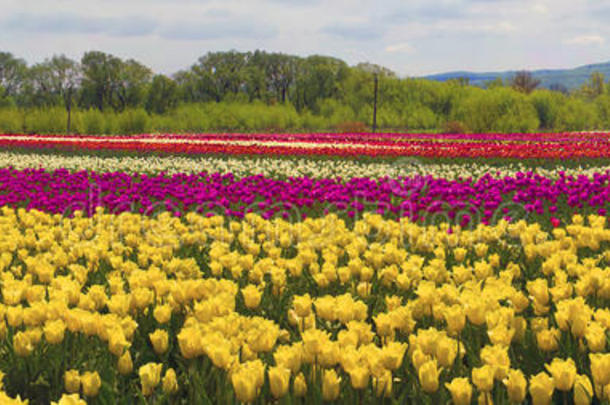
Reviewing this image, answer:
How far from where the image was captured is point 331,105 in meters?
53.3

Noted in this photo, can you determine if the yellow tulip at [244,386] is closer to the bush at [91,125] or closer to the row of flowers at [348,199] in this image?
the row of flowers at [348,199]

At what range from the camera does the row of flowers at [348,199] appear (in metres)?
7.72

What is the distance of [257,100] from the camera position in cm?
5372

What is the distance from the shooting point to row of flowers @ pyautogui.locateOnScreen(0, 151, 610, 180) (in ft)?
43.7

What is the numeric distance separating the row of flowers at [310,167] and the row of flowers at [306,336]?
29.0ft

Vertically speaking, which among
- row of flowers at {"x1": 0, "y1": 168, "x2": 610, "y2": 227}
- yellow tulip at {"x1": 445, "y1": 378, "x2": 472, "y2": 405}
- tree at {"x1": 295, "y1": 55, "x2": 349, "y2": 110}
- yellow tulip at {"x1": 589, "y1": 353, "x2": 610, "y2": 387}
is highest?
tree at {"x1": 295, "y1": 55, "x2": 349, "y2": 110}

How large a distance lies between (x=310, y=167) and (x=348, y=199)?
20.7ft

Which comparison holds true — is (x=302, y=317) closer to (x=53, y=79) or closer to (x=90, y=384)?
(x=90, y=384)

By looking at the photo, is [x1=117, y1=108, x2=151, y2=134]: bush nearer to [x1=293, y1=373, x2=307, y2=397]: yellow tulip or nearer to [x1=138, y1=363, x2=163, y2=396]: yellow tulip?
[x1=138, y1=363, x2=163, y2=396]: yellow tulip

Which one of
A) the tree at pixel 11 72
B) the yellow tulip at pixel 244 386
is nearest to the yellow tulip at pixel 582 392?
the yellow tulip at pixel 244 386

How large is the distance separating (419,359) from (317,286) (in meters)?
1.68

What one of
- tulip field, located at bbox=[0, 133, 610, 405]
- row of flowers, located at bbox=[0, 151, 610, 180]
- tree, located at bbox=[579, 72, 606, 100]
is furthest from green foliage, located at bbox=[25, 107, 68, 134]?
tree, located at bbox=[579, 72, 606, 100]

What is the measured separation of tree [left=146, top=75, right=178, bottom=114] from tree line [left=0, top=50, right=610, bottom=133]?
99 millimetres

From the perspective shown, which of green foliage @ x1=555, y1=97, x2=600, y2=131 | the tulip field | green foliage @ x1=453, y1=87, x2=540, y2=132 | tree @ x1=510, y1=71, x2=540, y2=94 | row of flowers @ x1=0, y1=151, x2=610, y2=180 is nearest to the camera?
the tulip field
